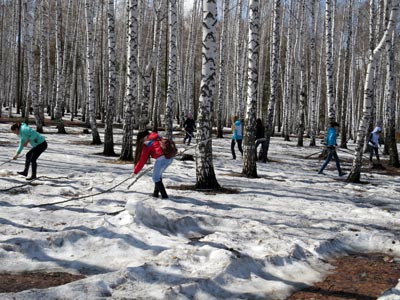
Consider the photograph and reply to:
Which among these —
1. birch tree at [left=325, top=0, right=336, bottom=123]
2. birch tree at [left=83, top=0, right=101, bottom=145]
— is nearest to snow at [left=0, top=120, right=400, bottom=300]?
birch tree at [left=325, top=0, right=336, bottom=123]

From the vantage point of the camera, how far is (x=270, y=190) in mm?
9070

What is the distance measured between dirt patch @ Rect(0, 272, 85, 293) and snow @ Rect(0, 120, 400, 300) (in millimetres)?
155

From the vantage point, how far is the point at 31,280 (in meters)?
4.11

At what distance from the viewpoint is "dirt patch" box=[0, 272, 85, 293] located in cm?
390

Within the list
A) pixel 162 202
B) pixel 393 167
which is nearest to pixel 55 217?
pixel 162 202

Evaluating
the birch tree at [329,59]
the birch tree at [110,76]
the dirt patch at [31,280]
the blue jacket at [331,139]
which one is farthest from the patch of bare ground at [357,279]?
the birch tree at [329,59]

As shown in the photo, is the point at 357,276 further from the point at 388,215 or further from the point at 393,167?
the point at 393,167

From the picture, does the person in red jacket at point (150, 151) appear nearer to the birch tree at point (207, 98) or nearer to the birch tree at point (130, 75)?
the birch tree at point (207, 98)

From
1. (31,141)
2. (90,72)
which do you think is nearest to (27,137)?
(31,141)

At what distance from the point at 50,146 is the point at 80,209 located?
919cm

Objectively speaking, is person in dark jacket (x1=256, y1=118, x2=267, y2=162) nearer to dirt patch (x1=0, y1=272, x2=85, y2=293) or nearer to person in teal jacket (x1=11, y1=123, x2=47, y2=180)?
person in teal jacket (x1=11, y1=123, x2=47, y2=180)

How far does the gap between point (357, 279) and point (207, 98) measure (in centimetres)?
507

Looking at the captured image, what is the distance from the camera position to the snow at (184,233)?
4.15m

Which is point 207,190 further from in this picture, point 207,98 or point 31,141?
point 31,141
